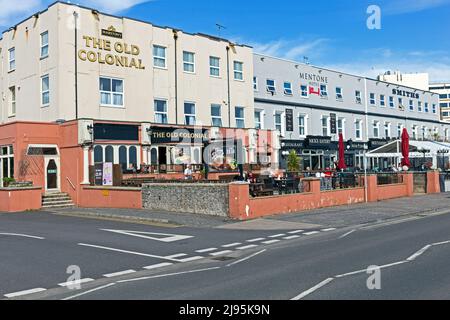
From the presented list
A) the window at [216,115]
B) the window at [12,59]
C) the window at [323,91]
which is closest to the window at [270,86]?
the window at [323,91]

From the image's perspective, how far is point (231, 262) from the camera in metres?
10.8

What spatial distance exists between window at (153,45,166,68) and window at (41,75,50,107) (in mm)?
6426

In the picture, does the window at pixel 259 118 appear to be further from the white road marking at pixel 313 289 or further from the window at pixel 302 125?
the white road marking at pixel 313 289

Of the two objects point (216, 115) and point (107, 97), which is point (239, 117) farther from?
point (107, 97)

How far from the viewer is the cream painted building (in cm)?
2722

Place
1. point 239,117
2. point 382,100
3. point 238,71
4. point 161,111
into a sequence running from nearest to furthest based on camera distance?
1. point 161,111
2. point 239,117
3. point 238,71
4. point 382,100

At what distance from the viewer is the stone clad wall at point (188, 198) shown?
19.3 m

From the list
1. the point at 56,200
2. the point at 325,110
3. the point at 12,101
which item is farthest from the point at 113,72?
the point at 325,110

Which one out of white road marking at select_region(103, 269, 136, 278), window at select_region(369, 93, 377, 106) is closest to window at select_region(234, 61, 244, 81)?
window at select_region(369, 93, 377, 106)

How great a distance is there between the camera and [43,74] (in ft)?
92.6

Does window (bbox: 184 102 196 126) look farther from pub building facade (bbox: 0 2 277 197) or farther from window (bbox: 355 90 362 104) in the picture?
window (bbox: 355 90 362 104)

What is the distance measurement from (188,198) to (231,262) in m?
9.75
